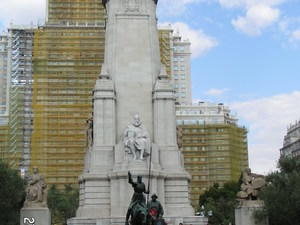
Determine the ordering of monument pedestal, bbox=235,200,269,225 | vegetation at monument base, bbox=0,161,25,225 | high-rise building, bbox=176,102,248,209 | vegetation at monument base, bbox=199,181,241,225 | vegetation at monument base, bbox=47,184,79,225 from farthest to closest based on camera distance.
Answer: high-rise building, bbox=176,102,248,209
vegetation at monument base, bbox=199,181,241,225
vegetation at monument base, bbox=47,184,79,225
vegetation at monument base, bbox=0,161,25,225
monument pedestal, bbox=235,200,269,225

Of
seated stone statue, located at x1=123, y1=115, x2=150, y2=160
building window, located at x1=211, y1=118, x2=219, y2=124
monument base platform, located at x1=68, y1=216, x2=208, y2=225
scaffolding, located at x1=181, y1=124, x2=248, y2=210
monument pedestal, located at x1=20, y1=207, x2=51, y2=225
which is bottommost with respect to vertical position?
monument base platform, located at x1=68, y1=216, x2=208, y2=225

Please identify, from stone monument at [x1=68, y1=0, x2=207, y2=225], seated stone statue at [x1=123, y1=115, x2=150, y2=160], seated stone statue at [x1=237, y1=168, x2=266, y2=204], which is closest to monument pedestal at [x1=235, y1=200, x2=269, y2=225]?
seated stone statue at [x1=237, y1=168, x2=266, y2=204]

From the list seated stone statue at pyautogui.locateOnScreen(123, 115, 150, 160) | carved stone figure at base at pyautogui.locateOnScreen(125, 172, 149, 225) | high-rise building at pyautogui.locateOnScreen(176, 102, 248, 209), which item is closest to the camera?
carved stone figure at base at pyautogui.locateOnScreen(125, 172, 149, 225)

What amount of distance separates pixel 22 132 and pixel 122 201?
6264 cm

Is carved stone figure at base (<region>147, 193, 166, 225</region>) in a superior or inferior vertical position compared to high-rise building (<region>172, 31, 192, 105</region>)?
inferior

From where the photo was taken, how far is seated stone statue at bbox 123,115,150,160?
119 feet

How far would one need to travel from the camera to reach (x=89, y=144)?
38875 millimetres

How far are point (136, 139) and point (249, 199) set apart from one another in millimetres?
8038

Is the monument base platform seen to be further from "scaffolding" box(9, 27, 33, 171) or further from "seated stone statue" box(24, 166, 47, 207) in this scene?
"scaffolding" box(9, 27, 33, 171)

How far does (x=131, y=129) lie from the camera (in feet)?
122

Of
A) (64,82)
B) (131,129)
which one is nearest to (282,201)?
(131,129)

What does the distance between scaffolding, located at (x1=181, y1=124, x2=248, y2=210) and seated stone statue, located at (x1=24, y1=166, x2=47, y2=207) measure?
66805 mm

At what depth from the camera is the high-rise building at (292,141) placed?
409 ft

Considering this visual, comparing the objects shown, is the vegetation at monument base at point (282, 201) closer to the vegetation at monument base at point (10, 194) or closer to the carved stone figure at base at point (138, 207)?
the carved stone figure at base at point (138, 207)
